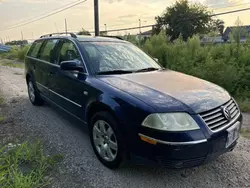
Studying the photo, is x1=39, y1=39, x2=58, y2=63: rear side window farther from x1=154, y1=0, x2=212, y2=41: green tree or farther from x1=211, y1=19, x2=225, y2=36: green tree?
x1=154, y1=0, x2=212, y2=41: green tree

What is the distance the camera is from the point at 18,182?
2.36m

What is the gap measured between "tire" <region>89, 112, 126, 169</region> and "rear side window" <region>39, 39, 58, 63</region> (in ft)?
5.89

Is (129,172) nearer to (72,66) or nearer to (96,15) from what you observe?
(72,66)

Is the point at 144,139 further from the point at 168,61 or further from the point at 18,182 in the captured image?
the point at 168,61

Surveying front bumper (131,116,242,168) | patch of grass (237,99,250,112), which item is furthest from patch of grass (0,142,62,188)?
patch of grass (237,99,250,112)

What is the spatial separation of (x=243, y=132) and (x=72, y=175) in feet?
9.60

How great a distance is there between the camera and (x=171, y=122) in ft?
7.26

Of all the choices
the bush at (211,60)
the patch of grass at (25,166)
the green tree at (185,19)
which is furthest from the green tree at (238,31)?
the green tree at (185,19)

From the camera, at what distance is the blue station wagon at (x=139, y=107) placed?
2209 millimetres

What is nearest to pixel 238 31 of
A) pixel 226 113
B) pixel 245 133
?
pixel 245 133

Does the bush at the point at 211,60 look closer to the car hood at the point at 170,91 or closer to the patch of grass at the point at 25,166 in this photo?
the car hood at the point at 170,91

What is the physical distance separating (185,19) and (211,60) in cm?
3450

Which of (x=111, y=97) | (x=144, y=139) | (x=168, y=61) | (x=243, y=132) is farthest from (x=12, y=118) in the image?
(x=168, y=61)

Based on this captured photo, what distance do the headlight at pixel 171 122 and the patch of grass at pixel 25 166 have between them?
4.52ft
